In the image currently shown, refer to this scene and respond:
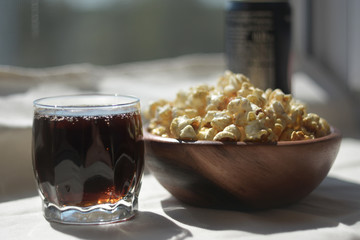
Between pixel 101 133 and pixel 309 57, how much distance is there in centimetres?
76

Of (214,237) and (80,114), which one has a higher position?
(80,114)

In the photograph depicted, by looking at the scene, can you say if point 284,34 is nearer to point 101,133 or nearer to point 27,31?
point 101,133

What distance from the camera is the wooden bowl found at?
554mm

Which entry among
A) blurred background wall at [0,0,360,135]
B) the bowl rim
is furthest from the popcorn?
blurred background wall at [0,0,360,135]

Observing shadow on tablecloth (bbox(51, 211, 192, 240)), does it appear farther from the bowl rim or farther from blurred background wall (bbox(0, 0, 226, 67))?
blurred background wall (bbox(0, 0, 226, 67))

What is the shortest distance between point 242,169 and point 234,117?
0.06 meters

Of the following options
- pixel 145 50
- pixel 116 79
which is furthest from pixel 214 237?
pixel 145 50

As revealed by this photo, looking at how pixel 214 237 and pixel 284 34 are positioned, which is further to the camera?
pixel 284 34

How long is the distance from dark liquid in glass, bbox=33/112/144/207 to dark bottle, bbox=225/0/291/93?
0.85ft

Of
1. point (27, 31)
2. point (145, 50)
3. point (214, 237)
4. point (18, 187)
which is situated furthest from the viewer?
point (145, 50)

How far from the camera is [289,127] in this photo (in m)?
0.61

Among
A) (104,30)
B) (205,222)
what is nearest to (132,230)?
(205,222)

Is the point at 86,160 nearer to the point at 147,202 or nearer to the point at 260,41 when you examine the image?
the point at 147,202

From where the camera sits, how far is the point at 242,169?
556mm
